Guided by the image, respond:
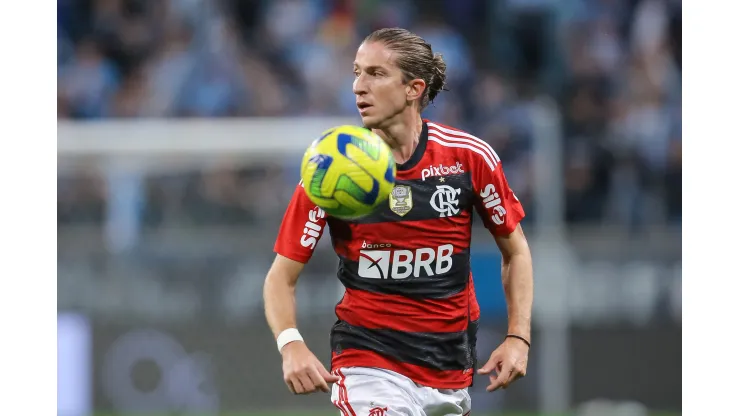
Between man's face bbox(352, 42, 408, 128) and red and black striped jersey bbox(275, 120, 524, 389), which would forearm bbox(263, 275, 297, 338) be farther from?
man's face bbox(352, 42, 408, 128)

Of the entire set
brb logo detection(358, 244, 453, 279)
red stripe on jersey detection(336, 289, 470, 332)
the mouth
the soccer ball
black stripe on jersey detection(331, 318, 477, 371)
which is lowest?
black stripe on jersey detection(331, 318, 477, 371)

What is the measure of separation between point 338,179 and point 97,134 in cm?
842

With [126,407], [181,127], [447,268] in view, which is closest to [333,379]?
[447,268]

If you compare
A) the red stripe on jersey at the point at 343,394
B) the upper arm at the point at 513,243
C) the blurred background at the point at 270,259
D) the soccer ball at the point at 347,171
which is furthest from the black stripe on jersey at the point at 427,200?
the blurred background at the point at 270,259

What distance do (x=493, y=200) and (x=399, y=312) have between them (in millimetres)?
717

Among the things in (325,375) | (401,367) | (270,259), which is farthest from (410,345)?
(270,259)

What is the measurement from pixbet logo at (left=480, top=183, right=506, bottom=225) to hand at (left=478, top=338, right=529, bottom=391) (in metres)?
0.62

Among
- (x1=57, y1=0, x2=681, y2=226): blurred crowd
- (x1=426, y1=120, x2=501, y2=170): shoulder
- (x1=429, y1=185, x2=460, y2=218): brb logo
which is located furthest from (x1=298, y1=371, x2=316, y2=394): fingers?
(x1=57, y1=0, x2=681, y2=226): blurred crowd

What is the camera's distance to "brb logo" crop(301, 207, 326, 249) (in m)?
5.45

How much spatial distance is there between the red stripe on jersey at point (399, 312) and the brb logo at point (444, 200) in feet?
1.39

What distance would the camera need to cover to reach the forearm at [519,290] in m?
5.67

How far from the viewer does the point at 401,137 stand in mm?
5617

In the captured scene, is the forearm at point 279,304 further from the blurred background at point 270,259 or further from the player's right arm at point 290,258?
the blurred background at point 270,259

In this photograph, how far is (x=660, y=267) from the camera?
12.1 m
